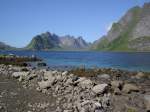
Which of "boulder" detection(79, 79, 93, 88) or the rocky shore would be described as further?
"boulder" detection(79, 79, 93, 88)

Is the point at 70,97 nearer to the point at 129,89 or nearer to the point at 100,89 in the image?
the point at 100,89

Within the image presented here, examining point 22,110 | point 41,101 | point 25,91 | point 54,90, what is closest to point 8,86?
point 25,91

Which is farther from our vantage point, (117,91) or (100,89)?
(117,91)

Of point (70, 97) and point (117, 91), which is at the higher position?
point (117, 91)

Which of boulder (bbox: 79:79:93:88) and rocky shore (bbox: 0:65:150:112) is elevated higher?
boulder (bbox: 79:79:93:88)

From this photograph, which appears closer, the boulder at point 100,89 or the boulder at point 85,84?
the boulder at point 100,89

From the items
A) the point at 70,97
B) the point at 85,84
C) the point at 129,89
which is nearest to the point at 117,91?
the point at 129,89

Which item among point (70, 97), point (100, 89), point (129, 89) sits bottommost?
point (70, 97)

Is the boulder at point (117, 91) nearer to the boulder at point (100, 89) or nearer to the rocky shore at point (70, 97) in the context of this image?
the rocky shore at point (70, 97)

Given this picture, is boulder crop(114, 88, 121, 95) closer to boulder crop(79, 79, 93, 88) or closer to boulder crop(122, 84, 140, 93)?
boulder crop(122, 84, 140, 93)

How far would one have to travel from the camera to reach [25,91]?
81.6 ft

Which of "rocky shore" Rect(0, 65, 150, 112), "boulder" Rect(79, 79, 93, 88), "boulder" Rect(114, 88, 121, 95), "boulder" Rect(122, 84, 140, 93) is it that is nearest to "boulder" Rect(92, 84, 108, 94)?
"rocky shore" Rect(0, 65, 150, 112)

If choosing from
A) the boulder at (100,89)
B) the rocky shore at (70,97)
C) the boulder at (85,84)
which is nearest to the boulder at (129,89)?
the rocky shore at (70,97)

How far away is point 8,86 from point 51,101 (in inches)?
303
